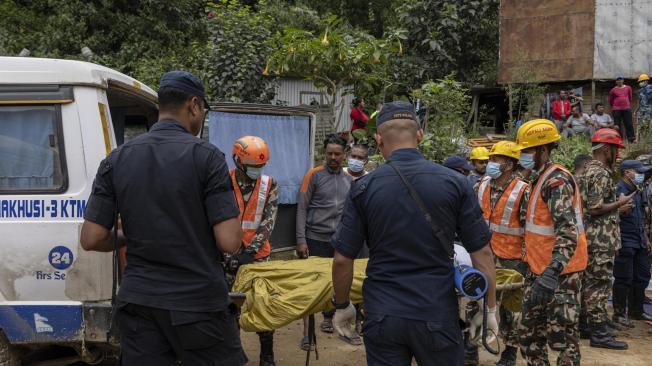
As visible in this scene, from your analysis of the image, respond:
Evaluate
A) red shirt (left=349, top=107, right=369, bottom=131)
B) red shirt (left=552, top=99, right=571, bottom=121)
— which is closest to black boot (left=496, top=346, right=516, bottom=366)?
red shirt (left=349, top=107, right=369, bottom=131)

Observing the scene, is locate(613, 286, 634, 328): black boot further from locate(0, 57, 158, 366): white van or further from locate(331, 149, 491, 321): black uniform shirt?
locate(0, 57, 158, 366): white van

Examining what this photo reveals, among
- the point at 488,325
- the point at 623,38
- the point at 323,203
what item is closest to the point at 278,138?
the point at 323,203

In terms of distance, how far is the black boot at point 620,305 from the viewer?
7051 millimetres

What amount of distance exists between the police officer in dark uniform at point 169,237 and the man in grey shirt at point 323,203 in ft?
10.8

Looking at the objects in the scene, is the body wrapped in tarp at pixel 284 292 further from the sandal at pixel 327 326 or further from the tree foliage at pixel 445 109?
the tree foliage at pixel 445 109

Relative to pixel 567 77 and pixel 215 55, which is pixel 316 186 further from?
pixel 567 77

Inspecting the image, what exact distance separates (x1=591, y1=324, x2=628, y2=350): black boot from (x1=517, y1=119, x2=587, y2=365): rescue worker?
80.8 inches

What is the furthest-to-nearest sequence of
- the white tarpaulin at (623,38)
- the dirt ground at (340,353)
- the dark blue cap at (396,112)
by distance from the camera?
the white tarpaulin at (623,38)
the dirt ground at (340,353)
the dark blue cap at (396,112)

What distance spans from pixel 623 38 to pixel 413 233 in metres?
15.7

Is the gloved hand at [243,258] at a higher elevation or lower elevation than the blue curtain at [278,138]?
lower

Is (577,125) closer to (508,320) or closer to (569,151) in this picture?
(569,151)

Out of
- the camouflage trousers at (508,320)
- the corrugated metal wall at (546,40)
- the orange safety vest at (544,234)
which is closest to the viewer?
the orange safety vest at (544,234)

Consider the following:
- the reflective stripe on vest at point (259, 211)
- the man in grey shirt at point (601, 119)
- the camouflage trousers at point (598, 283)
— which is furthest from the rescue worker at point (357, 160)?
the man in grey shirt at point (601, 119)

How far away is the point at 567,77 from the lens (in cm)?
1688
